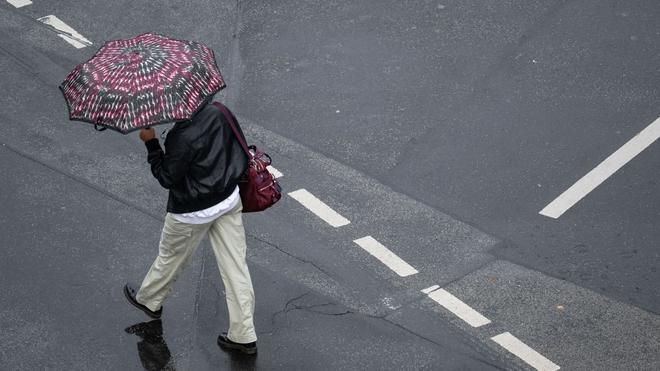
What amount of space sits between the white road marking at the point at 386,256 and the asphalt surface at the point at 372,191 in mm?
56

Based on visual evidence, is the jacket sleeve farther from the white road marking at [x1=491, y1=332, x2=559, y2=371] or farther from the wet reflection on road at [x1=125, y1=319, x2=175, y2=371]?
the white road marking at [x1=491, y1=332, x2=559, y2=371]

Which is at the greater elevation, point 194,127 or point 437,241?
point 194,127

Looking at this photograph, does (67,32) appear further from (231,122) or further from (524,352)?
(524,352)

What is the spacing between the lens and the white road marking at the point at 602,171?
27.9 ft

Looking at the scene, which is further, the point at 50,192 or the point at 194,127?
the point at 50,192

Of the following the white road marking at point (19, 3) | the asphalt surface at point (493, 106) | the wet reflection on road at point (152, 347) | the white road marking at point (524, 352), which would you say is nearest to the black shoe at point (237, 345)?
the wet reflection on road at point (152, 347)

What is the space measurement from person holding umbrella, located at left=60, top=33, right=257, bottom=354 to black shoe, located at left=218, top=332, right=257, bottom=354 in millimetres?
65

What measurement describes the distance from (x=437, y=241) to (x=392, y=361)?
1.51 metres

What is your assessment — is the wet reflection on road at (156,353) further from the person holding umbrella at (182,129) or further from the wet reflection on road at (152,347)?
the person holding umbrella at (182,129)

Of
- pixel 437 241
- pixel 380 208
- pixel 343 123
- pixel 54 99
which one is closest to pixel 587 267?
pixel 437 241

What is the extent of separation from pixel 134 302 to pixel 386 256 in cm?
197

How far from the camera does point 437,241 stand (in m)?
8.11

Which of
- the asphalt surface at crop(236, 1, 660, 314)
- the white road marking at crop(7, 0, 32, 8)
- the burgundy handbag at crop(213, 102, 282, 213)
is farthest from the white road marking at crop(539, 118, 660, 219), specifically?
the white road marking at crop(7, 0, 32, 8)

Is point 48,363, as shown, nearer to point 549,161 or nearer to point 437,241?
point 437,241
